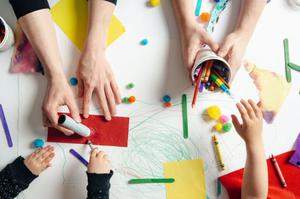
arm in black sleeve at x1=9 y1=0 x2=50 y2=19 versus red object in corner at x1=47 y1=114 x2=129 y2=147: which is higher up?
arm in black sleeve at x1=9 y1=0 x2=50 y2=19

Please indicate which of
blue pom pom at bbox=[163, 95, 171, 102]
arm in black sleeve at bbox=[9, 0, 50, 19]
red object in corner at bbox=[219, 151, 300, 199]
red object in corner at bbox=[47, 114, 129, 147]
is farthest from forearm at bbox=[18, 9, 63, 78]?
red object in corner at bbox=[219, 151, 300, 199]

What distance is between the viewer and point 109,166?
0.74 m

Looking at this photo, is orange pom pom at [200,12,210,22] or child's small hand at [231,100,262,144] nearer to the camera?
child's small hand at [231,100,262,144]

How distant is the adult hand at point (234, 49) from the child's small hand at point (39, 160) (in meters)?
0.43

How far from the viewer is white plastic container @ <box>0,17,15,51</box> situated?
748 mm

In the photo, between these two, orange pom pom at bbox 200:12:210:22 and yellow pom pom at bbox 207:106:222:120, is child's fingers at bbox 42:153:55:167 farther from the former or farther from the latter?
orange pom pom at bbox 200:12:210:22

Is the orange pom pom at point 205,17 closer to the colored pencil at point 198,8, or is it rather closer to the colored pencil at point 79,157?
the colored pencil at point 198,8

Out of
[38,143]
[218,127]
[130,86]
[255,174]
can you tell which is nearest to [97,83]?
[130,86]

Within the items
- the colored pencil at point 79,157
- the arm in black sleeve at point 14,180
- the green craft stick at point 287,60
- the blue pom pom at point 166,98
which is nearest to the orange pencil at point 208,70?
the blue pom pom at point 166,98

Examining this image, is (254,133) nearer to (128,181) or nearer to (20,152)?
(128,181)

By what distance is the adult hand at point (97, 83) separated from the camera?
753 mm

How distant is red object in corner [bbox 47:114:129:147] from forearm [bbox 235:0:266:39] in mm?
333

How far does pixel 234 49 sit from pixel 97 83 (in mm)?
313

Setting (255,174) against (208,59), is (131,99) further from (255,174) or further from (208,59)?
(255,174)
